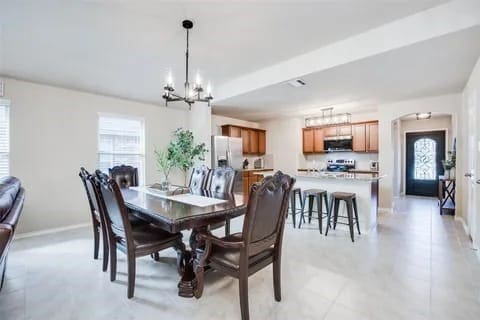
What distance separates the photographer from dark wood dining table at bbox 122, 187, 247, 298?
1.80 m

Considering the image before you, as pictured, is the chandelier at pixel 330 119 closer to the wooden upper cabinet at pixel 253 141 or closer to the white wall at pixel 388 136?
the white wall at pixel 388 136

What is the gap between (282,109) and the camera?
571cm

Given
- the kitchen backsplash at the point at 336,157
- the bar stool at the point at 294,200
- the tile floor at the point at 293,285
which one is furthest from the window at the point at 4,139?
the kitchen backsplash at the point at 336,157

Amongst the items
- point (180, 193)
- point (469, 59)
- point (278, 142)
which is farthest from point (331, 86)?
point (278, 142)

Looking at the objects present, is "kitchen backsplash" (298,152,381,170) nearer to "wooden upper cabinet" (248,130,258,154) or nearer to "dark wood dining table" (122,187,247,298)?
"wooden upper cabinet" (248,130,258,154)

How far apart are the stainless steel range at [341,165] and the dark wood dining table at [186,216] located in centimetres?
497

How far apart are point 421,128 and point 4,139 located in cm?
963

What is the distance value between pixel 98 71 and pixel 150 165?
2.21 m

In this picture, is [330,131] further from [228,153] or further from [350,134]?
[228,153]

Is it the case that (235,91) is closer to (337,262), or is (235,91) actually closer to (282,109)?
(282,109)

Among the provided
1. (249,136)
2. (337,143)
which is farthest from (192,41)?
(337,143)

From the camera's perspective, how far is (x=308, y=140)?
6.97 meters

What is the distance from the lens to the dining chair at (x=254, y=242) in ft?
5.50

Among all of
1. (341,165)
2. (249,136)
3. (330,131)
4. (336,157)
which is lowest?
(341,165)
